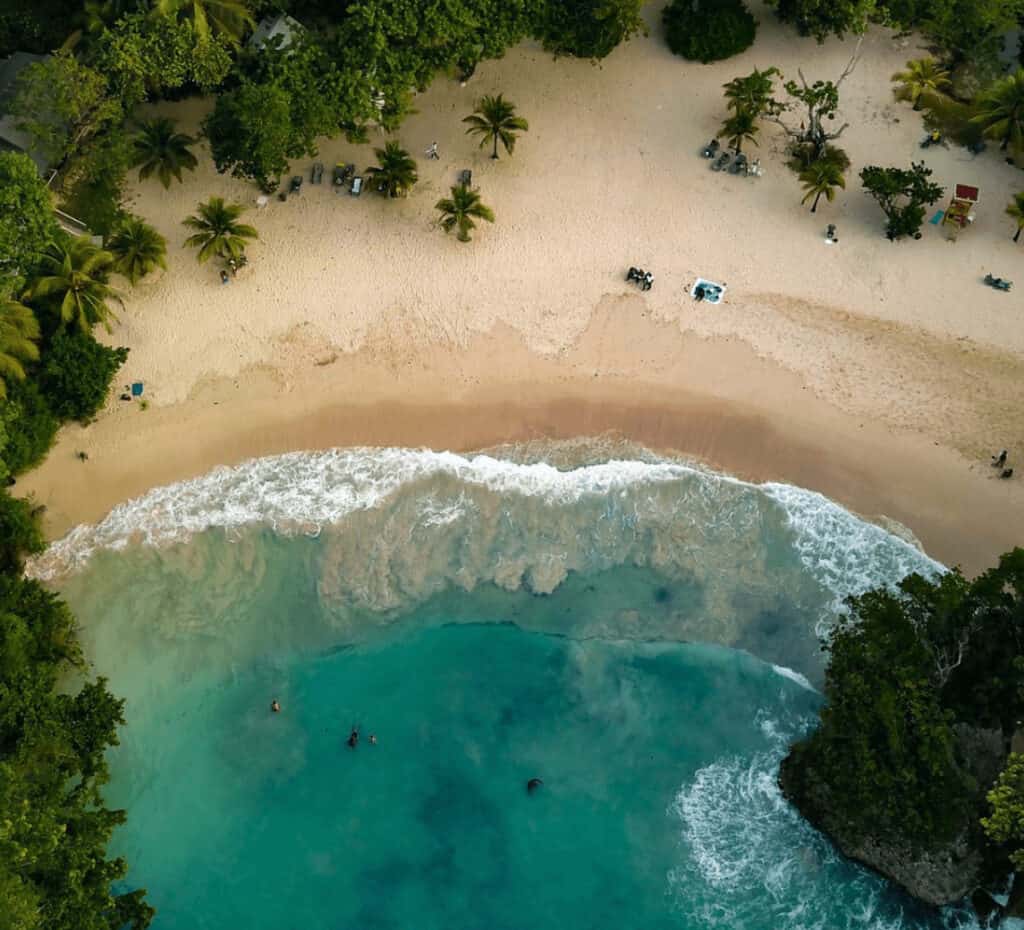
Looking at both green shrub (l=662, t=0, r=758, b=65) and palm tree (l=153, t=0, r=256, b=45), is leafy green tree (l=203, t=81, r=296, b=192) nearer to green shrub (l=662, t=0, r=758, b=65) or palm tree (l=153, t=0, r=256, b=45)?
palm tree (l=153, t=0, r=256, b=45)

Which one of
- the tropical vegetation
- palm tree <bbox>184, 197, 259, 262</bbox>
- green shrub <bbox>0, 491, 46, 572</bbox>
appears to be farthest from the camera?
palm tree <bbox>184, 197, 259, 262</bbox>

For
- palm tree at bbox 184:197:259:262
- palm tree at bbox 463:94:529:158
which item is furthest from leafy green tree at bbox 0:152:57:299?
palm tree at bbox 463:94:529:158

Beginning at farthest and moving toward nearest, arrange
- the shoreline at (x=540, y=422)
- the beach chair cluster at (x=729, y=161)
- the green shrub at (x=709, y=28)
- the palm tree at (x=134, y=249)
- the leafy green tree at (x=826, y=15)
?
the green shrub at (x=709, y=28) < the beach chair cluster at (x=729, y=161) < the leafy green tree at (x=826, y=15) < the palm tree at (x=134, y=249) < the shoreline at (x=540, y=422)

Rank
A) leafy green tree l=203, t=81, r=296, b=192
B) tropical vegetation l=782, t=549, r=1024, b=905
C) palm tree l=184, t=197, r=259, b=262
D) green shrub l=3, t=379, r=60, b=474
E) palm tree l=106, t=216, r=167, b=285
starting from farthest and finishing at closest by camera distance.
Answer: palm tree l=184, t=197, r=259, b=262 < palm tree l=106, t=216, r=167, b=285 < leafy green tree l=203, t=81, r=296, b=192 < green shrub l=3, t=379, r=60, b=474 < tropical vegetation l=782, t=549, r=1024, b=905

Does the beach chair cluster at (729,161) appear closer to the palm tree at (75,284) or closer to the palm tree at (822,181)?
the palm tree at (822,181)

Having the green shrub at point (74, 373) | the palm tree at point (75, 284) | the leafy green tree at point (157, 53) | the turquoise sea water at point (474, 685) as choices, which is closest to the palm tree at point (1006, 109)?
the turquoise sea water at point (474, 685)

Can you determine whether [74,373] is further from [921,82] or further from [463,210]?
[921,82]
